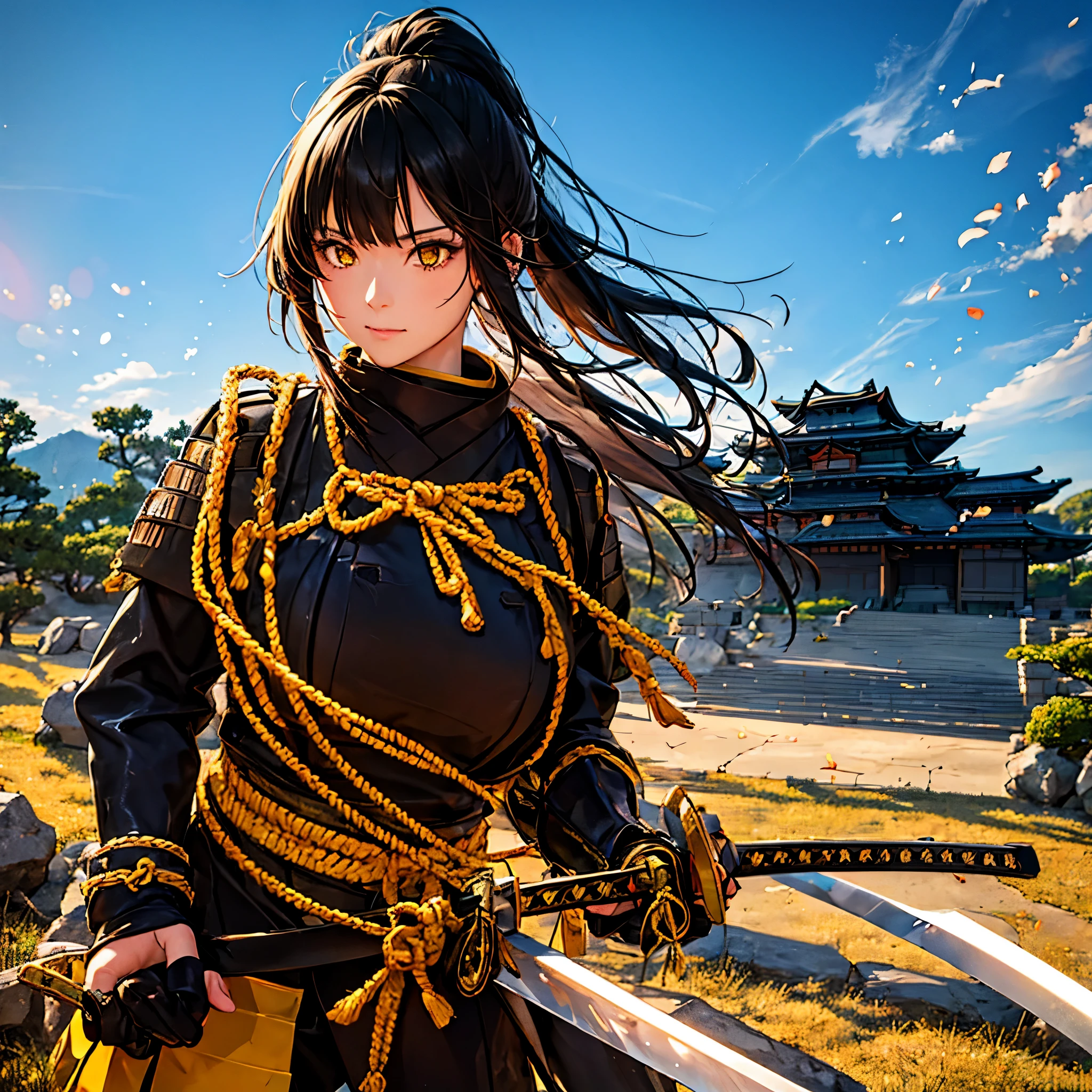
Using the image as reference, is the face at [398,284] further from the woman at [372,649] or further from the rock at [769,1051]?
the rock at [769,1051]

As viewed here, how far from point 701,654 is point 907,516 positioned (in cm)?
651

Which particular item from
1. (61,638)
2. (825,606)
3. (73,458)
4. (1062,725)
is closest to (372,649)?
(1062,725)

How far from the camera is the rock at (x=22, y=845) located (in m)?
3.03

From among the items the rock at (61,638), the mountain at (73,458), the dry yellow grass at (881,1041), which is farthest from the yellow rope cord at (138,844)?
the mountain at (73,458)

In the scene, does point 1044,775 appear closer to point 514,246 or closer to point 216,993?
point 514,246

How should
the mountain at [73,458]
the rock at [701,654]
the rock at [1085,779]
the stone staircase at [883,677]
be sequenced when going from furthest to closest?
the mountain at [73,458], the rock at [701,654], the stone staircase at [883,677], the rock at [1085,779]

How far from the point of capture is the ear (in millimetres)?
1184

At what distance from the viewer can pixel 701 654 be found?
11602mm

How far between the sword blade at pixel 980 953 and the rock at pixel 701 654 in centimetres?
1035

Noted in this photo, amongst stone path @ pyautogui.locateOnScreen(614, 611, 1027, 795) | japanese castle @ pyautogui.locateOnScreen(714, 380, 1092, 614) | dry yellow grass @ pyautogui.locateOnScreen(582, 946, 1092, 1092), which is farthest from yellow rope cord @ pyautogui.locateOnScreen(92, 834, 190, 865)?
japanese castle @ pyautogui.locateOnScreen(714, 380, 1092, 614)

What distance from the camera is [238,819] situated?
1023 millimetres

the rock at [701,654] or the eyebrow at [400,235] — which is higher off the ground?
the eyebrow at [400,235]

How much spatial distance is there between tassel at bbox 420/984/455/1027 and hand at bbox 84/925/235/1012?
249 millimetres

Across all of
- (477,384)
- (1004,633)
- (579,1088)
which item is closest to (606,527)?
(477,384)
